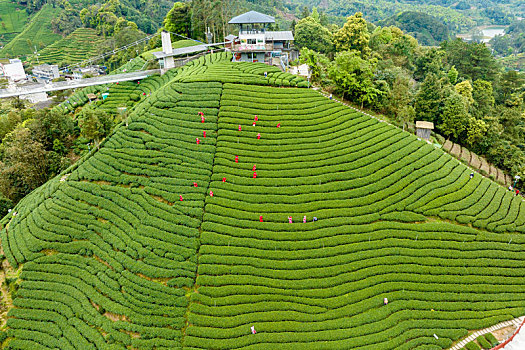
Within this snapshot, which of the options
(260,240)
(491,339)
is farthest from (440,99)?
(260,240)

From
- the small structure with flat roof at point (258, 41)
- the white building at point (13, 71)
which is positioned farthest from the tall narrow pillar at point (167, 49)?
the white building at point (13, 71)

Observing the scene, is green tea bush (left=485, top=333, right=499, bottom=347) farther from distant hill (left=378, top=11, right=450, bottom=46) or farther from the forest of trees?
distant hill (left=378, top=11, right=450, bottom=46)

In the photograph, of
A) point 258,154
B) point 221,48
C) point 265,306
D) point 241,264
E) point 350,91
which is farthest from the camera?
point 221,48

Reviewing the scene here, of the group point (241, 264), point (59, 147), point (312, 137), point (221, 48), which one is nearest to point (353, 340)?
point (241, 264)

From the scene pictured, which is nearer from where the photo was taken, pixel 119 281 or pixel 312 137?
pixel 119 281

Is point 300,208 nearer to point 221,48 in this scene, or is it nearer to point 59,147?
point 59,147

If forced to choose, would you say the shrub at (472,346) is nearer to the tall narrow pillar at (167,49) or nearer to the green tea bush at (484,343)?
the green tea bush at (484,343)

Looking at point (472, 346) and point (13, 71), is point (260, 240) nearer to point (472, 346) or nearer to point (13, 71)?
point (472, 346)
